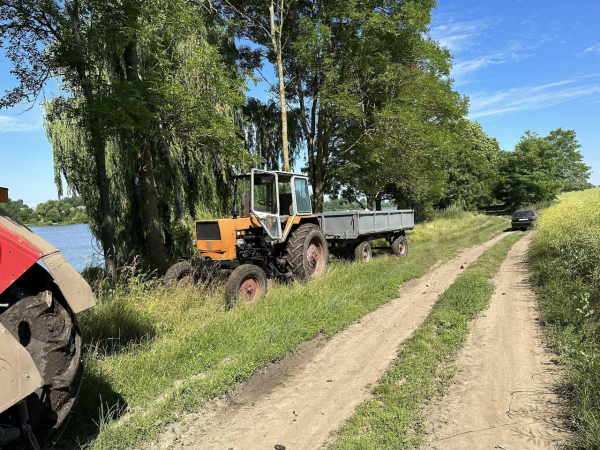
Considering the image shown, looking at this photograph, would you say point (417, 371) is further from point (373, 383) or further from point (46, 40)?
point (46, 40)

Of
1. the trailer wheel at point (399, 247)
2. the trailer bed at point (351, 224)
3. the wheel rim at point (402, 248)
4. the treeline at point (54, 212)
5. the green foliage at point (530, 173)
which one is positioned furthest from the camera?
the green foliage at point (530, 173)

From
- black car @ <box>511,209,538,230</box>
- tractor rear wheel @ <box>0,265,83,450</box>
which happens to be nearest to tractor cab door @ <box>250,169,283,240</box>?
tractor rear wheel @ <box>0,265,83,450</box>

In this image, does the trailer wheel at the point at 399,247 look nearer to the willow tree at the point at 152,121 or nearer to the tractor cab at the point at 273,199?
the tractor cab at the point at 273,199

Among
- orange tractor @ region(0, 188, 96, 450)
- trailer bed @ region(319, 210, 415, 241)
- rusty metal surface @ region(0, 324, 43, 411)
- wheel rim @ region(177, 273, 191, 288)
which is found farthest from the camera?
trailer bed @ region(319, 210, 415, 241)

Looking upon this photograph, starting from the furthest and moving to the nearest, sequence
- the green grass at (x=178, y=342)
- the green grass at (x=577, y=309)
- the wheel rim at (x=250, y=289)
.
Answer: the wheel rim at (x=250, y=289) < the green grass at (x=178, y=342) < the green grass at (x=577, y=309)

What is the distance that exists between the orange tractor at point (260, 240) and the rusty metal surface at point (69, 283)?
3.54 m

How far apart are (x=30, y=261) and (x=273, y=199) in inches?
233

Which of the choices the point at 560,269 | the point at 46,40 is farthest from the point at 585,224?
the point at 46,40

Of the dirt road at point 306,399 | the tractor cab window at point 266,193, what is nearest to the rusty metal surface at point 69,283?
the dirt road at point 306,399

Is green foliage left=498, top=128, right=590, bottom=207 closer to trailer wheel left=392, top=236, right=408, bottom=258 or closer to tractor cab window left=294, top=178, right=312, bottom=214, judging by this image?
trailer wheel left=392, top=236, right=408, bottom=258

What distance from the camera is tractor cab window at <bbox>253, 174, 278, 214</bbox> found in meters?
7.84

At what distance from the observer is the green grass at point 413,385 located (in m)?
2.94

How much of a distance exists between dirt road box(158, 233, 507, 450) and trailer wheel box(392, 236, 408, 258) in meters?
7.23

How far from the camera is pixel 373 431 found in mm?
3035
